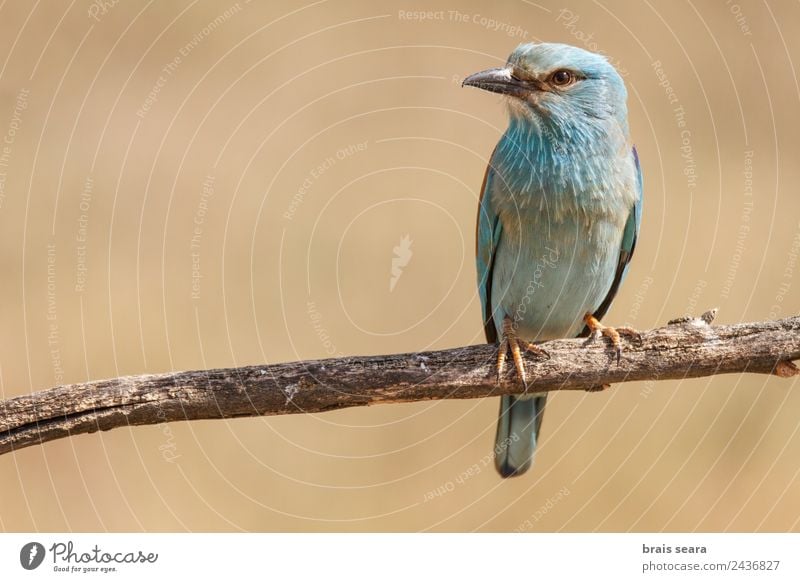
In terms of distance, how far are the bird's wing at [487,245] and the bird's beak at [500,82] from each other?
42cm

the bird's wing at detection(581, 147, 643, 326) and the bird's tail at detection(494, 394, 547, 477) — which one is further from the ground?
the bird's wing at detection(581, 147, 643, 326)

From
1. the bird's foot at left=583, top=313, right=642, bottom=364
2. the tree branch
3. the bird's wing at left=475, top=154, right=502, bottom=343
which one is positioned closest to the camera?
the tree branch

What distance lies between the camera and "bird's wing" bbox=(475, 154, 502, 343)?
4.60m

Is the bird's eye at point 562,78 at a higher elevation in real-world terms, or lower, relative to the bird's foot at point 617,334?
higher

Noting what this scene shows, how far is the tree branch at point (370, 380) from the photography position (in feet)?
11.4

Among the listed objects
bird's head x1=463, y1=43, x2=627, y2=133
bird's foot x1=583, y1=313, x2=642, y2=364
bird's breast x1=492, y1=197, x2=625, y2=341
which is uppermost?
bird's head x1=463, y1=43, x2=627, y2=133

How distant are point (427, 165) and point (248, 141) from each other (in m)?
1.34

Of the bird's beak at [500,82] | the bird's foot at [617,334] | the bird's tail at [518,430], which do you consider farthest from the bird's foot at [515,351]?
the bird's beak at [500,82]

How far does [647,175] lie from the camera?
6.77 m

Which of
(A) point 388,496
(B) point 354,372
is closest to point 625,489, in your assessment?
(A) point 388,496
